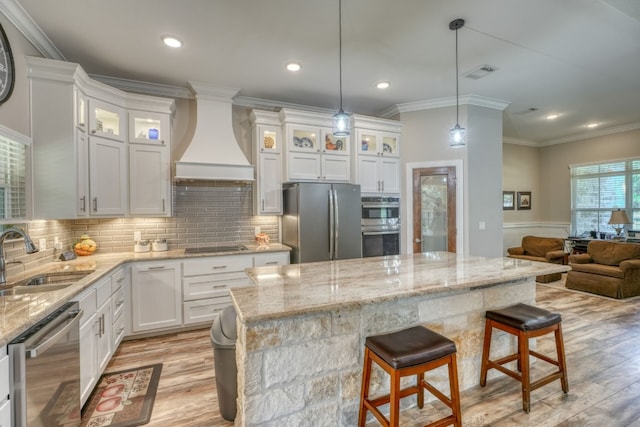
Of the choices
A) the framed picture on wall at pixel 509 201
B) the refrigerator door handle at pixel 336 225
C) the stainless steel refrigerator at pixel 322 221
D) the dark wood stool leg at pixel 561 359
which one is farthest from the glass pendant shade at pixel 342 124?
the framed picture on wall at pixel 509 201

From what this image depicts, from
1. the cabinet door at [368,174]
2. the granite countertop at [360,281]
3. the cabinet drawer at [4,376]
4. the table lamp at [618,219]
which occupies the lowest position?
the cabinet drawer at [4,376]

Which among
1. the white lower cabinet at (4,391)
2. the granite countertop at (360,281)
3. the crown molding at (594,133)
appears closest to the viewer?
the white lower cabinet at (4,391)

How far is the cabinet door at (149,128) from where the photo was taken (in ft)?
11.7

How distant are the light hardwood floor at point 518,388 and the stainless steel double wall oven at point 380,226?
210 centimetres

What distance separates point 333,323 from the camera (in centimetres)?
178

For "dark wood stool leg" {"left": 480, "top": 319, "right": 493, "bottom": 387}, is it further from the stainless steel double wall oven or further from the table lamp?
the table lamp

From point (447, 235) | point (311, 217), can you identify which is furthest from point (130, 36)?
point (447, 235)

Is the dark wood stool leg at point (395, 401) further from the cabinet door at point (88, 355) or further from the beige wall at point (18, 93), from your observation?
the beige wall at point (18, 93)

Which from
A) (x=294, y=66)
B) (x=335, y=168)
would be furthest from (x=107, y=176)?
(x=335, y=168)

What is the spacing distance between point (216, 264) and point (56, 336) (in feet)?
6.57

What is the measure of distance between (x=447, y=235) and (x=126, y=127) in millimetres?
4627

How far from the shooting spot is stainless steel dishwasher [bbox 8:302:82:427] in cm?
138

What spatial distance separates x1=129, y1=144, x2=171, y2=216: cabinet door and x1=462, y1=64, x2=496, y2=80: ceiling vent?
389 centimetres

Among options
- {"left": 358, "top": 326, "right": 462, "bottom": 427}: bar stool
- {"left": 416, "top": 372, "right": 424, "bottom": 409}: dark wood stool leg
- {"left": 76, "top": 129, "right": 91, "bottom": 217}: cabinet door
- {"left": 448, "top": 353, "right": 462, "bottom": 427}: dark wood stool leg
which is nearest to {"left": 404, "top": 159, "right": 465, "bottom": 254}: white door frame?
{"left": 416, "top": 372, "right": 424, "bottom": 409}: dark wood stool leg
